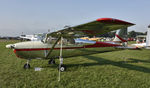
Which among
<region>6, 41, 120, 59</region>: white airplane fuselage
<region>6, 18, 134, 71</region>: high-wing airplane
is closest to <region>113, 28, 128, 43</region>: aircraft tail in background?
<region>6, 41, 120, 59</region>: white airplane fuselage

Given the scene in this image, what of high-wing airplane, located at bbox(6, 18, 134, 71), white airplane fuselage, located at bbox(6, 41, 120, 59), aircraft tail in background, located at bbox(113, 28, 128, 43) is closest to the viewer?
high-wing airplane, located at bbox(6, 18, 134, 71)

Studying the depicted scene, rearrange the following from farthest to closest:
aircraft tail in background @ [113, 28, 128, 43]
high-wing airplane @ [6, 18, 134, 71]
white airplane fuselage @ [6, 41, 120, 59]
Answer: aircraft tail in background @ [113, 28, 128, 43], white airplane fuselage @ [6, 41, 120, 59], high-wing airplane @ [6, 18, 134, 71]

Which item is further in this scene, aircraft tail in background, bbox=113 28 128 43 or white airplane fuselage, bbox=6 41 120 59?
aircraft tail in background, bbox=113 28 128 43

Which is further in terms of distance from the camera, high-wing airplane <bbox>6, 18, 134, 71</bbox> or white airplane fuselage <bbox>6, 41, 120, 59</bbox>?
white airplane fuselage <bbox>6, 41, 120, 59</bbox>

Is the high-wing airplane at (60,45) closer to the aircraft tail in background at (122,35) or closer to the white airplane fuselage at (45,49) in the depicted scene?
the white airplane fuselage at (45,49)

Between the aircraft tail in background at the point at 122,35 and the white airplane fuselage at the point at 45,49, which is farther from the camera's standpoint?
the aircraft tail in background at the point at 122,35

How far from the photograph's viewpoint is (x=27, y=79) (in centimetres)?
416

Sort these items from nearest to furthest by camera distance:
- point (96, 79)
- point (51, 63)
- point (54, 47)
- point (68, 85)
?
point (68, 85) < point (96, 79) < point (54, 47) < point (51, 63)

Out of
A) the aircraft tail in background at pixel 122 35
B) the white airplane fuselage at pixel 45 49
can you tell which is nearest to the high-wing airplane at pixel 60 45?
the white airplane fuselage at pixel 45 49

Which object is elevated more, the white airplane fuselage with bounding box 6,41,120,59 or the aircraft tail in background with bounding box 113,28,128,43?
the aircraft tail in background with bounding box 113,28,128,43

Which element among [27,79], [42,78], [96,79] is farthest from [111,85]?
[27,79]

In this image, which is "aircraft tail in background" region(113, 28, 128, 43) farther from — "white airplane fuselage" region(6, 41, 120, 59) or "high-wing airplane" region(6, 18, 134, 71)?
"high-wing airplane" region(6, 18, 134, 71)

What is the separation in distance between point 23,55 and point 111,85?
164 inches

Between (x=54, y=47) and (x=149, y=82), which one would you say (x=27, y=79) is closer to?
(x=54, y=47)
